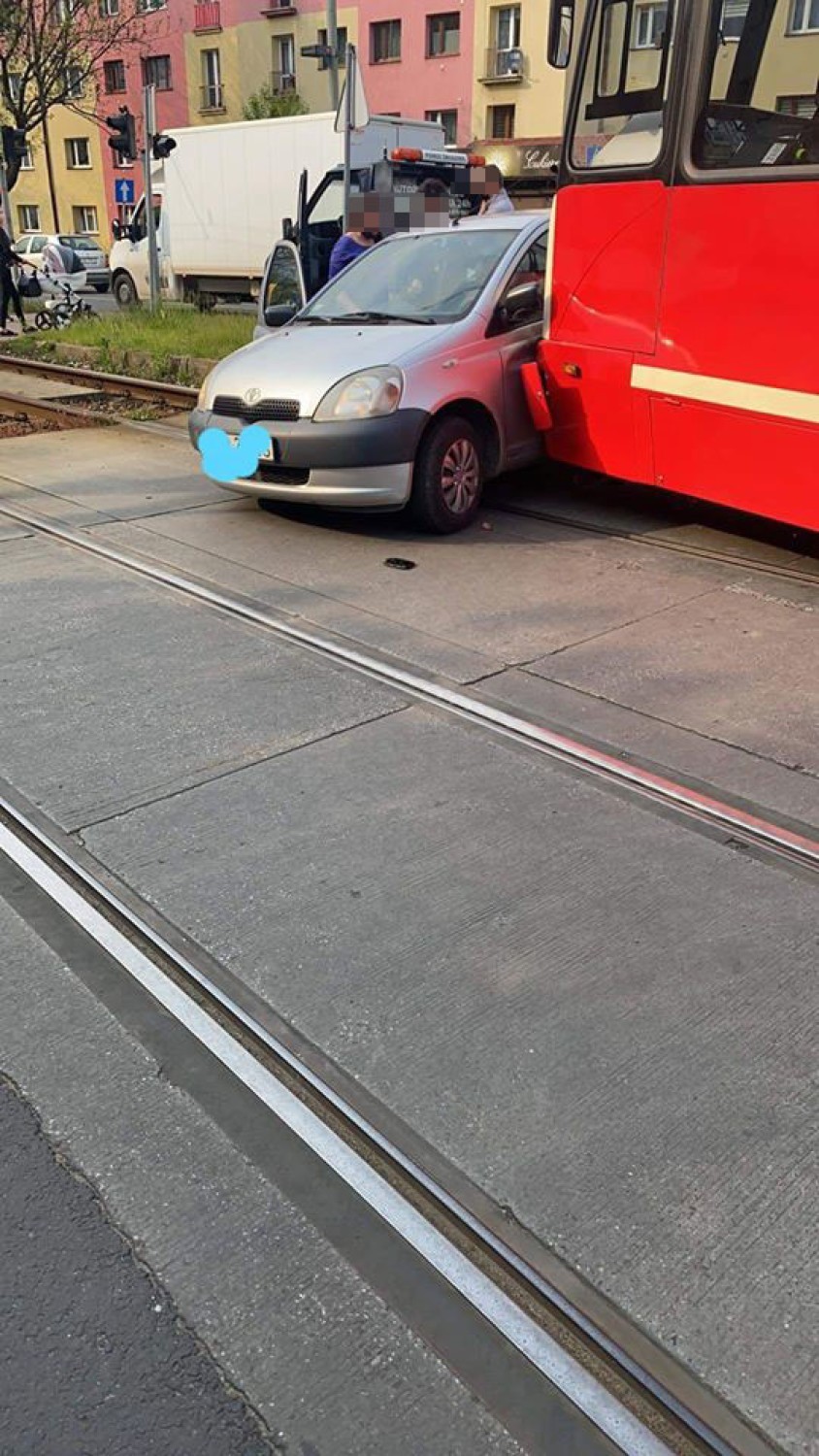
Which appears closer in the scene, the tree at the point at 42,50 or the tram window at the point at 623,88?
the tram window at the point at 623,88

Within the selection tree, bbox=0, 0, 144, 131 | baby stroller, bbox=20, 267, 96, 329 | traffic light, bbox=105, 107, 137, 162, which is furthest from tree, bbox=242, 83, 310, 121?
traffic light, bbox=105, 107, 137, 162

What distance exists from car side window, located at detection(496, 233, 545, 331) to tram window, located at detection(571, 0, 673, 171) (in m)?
0.98

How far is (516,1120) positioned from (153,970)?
1.09 metres

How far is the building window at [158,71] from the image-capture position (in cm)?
4953

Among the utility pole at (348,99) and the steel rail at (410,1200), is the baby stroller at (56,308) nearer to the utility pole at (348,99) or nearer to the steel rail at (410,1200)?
the utility pole at (348,99)

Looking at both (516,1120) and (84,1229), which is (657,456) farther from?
(84,1229)

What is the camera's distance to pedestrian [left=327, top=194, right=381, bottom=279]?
11.1 m

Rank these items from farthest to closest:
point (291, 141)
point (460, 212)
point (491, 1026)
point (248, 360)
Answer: point (291, 141) → point (460, 212) → point (248, 360) → point (491, 1026)

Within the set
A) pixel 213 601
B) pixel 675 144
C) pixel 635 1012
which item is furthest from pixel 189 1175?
pixel 675 144

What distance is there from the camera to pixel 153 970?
3053mm

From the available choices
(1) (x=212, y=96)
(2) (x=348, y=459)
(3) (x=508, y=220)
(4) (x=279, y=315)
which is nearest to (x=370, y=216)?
(4) (x=279, y=315)

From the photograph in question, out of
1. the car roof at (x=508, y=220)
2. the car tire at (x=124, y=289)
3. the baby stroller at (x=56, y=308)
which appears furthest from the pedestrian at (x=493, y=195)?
the car tire at (x=124, y=289)

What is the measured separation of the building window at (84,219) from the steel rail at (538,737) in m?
54.2

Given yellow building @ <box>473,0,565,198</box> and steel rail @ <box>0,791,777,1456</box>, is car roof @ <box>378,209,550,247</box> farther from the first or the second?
yellow building @ <box>473,0,565,198</box>
